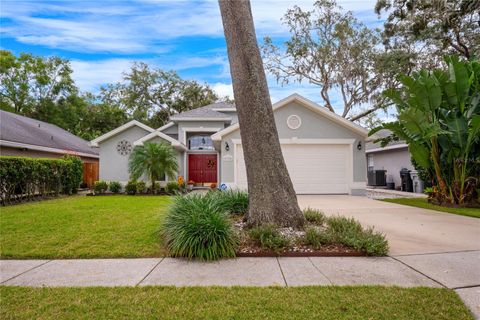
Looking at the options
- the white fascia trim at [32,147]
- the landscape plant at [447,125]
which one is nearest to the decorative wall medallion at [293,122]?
the landscape plant at [447,125]

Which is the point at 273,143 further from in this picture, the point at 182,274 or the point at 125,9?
the point at 125,9

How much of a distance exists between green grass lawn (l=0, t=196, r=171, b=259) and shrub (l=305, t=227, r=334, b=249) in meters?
2.46

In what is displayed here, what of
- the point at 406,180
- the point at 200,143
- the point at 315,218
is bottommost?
the point at 315,218

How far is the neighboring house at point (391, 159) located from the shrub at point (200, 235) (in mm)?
14637

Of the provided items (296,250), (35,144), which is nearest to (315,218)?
(296,250)

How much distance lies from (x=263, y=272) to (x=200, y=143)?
55.6ft

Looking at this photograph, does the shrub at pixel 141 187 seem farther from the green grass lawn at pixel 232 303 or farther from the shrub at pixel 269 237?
the green grass lawn at pixel 232 303

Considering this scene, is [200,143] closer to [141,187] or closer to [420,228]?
[141,187]

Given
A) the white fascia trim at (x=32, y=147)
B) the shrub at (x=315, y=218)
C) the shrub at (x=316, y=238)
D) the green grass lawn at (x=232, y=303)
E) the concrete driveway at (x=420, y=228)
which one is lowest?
the green grass lawn at (x=232, y=303)

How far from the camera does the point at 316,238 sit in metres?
5.00

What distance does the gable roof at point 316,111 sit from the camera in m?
13.8

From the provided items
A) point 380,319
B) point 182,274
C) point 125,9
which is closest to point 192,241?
point 182,274

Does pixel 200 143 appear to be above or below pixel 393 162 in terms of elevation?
above

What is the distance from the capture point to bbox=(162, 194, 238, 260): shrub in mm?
4641
